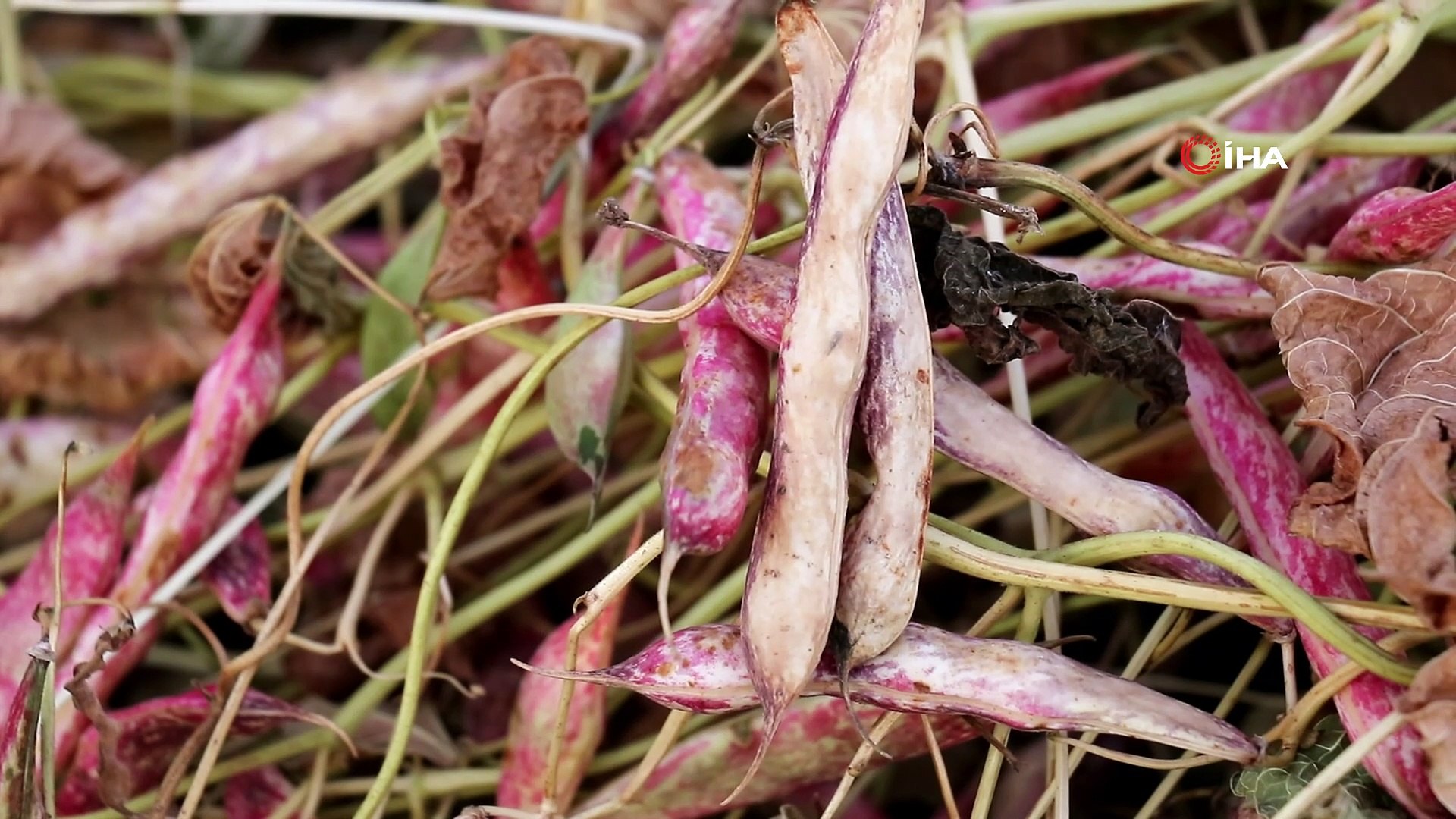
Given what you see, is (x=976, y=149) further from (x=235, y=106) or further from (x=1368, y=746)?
(x=235, y=106)

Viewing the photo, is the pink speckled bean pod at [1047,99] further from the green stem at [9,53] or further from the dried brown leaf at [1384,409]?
the green stem at [9,53]

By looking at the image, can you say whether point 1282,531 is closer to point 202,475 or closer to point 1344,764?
point 1344,764

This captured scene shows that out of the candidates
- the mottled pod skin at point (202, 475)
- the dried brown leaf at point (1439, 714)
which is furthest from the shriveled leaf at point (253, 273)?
the dried brown leaf at point (1439, 714)

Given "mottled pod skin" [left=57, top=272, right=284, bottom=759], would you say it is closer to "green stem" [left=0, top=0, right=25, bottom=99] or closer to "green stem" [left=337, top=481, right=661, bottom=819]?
"green stem" [left=337, top=481, right=661, bottom=819]

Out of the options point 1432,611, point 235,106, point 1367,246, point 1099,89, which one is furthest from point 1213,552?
point 235,106

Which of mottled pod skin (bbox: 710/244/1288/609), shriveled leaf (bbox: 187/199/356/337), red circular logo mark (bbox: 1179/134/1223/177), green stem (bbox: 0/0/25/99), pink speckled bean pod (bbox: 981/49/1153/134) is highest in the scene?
green stem (bbox: 0/0/25/99)

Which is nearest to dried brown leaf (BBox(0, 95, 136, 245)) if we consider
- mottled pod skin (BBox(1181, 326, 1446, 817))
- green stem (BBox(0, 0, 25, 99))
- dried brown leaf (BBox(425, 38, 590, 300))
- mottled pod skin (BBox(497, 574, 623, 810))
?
green stem (BBox(0, 0, 25, 99))
